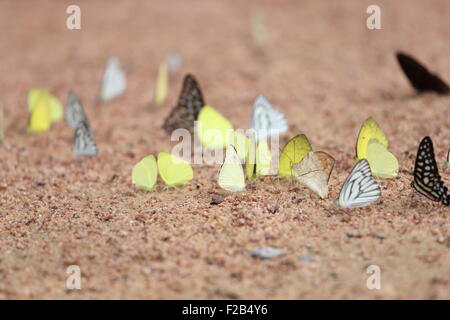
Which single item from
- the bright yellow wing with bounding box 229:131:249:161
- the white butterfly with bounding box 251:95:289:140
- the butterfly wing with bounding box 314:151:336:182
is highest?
the white butterfly with bounding box 251:95:289:140

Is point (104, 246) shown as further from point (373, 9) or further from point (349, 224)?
point (373, 9)

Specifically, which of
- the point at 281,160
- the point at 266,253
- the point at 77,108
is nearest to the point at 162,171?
the point at 281,160

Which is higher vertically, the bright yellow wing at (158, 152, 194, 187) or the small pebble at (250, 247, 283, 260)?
the bright yellow wing at (158, 152, 194, 187)

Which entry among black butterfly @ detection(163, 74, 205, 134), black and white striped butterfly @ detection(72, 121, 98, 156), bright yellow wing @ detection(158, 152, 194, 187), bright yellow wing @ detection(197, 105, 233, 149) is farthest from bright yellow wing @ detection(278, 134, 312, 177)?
black and white striped butterfly @ detection(72, 121, 98, 156)

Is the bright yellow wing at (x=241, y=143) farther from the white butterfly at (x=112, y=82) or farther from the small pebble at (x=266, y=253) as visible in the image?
the white butterfly at (x=112, y=82)

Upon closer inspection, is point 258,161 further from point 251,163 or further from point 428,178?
point 428,178

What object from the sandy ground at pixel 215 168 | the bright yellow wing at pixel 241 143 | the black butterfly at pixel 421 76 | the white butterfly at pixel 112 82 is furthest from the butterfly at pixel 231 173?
the white butterfly at pixel 112 82

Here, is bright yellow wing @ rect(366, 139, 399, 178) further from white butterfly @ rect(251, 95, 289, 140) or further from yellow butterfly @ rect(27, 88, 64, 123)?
yellow butterfly @ rect(27, 88, 64, 123)

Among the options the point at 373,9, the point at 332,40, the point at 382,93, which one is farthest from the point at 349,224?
the point at 373,9
